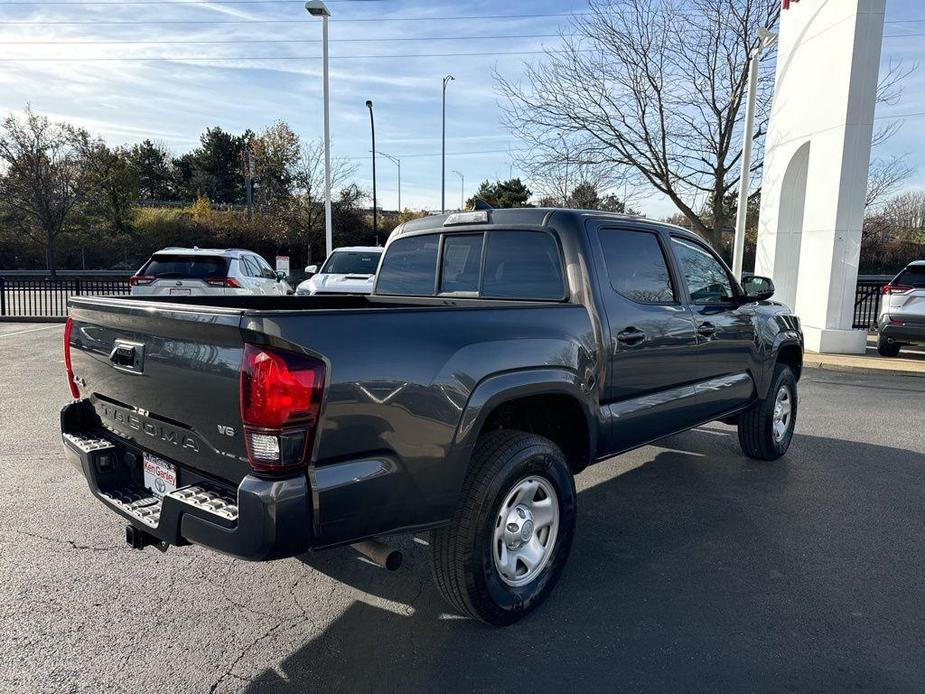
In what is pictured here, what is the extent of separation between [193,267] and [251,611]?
31.7 ft

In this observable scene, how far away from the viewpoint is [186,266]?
11641 millimetres

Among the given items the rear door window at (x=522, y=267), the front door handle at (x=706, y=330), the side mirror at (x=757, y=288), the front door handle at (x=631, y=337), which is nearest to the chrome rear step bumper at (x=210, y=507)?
the rear door window at (x=522, y=267)

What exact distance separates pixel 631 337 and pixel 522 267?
0.75 metres

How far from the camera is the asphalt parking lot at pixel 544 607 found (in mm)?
2688

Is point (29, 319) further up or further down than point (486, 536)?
further down

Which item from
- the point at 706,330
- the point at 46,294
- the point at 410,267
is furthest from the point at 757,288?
the point at 46,294

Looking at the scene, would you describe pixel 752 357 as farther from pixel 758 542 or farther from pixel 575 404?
pixel 575 404

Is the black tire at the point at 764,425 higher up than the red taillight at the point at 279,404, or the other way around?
the red taillight at the point at 279,404

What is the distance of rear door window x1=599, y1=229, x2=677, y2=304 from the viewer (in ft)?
12.6

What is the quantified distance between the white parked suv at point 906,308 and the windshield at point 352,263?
9274 millimetres

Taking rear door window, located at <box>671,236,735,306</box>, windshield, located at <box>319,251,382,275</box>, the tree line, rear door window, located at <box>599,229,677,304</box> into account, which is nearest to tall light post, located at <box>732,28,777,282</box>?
windshield, located at <box>319,251,382,275</box>

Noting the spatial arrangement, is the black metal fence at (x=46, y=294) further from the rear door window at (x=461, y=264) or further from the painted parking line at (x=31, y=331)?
the rear door window at (x=461, y=264)

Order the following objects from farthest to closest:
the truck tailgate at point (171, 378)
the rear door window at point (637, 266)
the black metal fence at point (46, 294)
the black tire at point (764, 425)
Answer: the black metal fence at point (46, 294) → the black tire at point (764, 425) → the rear door window at point (637, 266) → the truck tailgate at point (171, 378)

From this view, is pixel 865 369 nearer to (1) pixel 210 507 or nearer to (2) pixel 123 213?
(1) pixel 210 507
